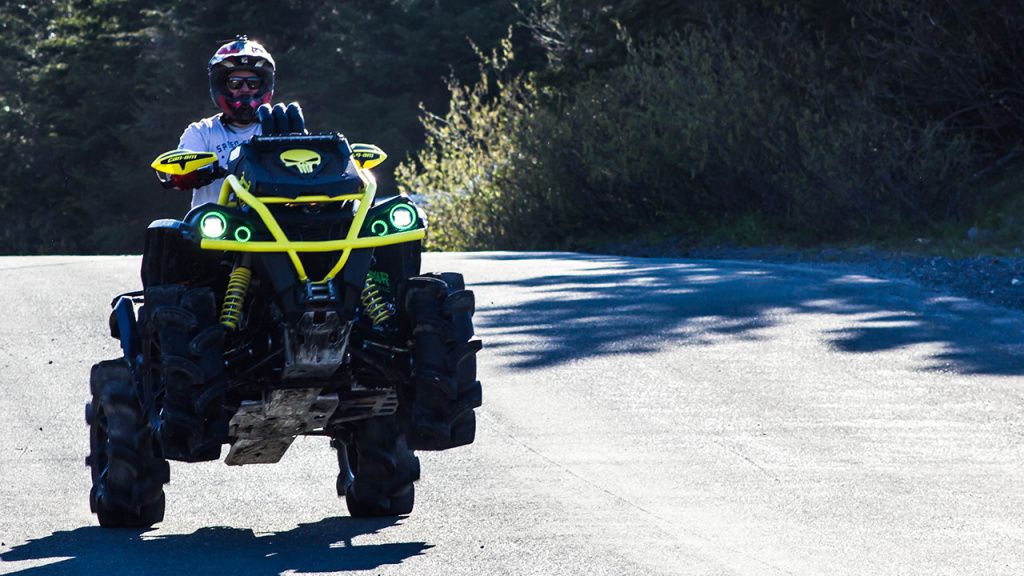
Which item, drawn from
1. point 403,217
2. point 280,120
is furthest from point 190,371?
point 280,120

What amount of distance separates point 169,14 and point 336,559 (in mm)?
50907

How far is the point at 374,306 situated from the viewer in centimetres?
750

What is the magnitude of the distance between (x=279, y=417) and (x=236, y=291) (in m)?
0.57

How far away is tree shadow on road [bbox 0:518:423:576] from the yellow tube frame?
1.21m

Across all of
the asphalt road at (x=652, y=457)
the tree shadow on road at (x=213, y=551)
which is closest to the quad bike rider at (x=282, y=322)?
the tree shadow on road at (x=213, y=551)

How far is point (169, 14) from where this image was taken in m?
56.2

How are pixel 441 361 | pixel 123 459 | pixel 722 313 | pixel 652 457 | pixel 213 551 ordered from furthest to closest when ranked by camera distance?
1. pixel 722 313
2. pixel 652 457
3. pixel 123 459
4. pixel 213 551
5. pixel 441 361

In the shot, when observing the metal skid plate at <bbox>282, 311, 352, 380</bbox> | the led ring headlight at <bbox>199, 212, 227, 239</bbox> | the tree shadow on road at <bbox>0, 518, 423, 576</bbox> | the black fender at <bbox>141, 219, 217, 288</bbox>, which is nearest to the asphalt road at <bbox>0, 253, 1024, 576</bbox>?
the tree shadow on road at <bbox>0, 518, 423, 576</bbox>

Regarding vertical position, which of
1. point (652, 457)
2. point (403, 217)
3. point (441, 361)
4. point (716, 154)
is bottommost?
point (652, 457)

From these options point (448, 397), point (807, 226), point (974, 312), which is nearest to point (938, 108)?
point (807, 226)

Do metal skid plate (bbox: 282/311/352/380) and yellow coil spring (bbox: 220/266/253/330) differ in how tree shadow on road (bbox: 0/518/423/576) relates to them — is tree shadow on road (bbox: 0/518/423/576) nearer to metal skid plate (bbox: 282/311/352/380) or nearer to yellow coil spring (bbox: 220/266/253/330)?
metal skid plate (bbox: 282/311/352/380)

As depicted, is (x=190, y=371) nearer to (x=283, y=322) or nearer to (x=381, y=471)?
(x=283, y=322)

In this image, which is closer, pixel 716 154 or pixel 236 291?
pixel 236 291

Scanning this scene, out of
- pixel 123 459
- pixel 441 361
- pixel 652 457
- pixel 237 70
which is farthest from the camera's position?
pixel 652 457
